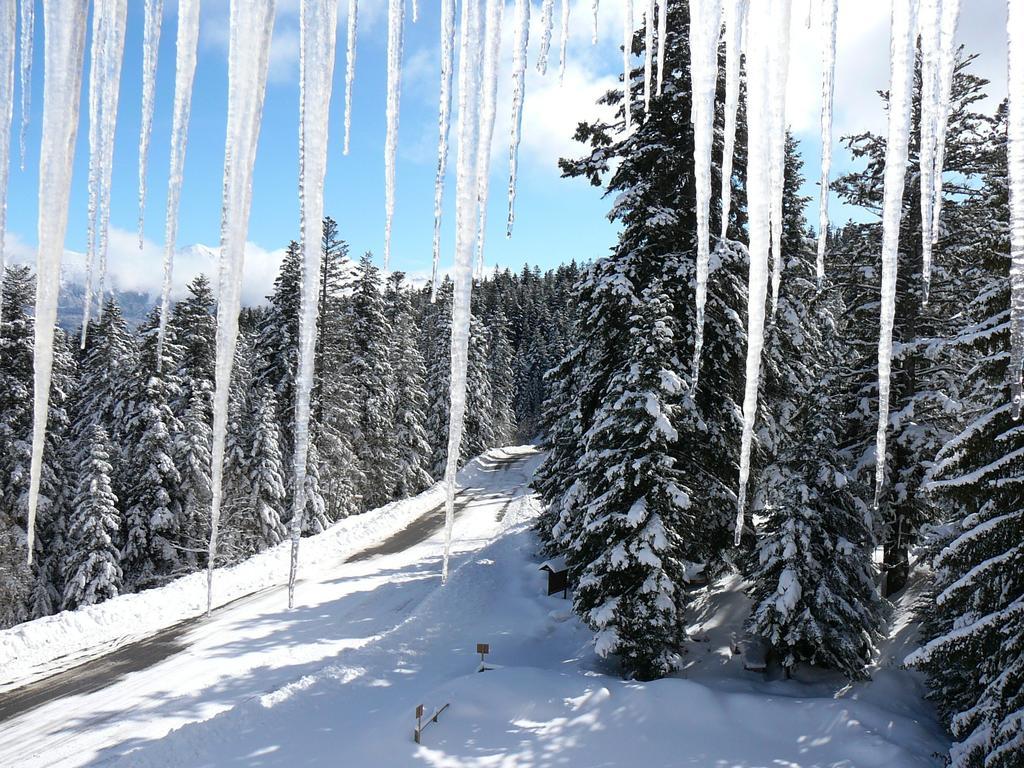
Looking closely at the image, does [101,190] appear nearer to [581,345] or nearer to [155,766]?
[155,766]

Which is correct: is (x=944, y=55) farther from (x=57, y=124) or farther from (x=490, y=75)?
(x=57, y=124)

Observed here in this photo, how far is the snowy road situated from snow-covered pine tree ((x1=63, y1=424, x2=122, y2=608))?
7731 mm

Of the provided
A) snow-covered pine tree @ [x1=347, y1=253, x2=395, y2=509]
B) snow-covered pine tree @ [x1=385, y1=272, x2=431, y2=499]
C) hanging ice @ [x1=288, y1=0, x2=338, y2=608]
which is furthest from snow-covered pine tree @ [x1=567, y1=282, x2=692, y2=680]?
snow-covered pine tree @ [x1=385, y1=272, x2=431, y2=499]

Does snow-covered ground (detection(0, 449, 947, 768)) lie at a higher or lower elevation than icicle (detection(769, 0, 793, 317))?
lower

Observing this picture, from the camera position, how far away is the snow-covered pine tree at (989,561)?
6.84 meters

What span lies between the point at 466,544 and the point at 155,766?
15690mm

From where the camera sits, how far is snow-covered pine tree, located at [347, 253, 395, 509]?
33688mm

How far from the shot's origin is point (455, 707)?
34.0ft

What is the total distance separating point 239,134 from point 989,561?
8.72m

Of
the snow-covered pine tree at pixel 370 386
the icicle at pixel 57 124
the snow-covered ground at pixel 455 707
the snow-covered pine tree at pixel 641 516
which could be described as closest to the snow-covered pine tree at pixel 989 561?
the snow-covered ground at pixel 455 707

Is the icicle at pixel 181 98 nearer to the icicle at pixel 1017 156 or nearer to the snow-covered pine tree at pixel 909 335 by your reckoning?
the icicle at pixel 1017 156

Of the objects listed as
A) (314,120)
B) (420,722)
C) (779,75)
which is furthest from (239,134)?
(420,722)

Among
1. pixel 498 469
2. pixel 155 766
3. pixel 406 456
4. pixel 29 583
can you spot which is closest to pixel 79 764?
pixel 155 766

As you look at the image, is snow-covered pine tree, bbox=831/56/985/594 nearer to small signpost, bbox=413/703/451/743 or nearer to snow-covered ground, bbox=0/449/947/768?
snow-covered ground, bbox=0/449/947/768
